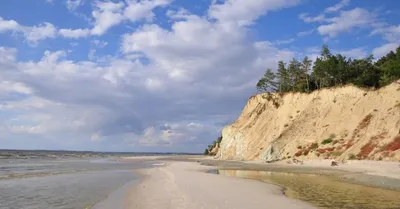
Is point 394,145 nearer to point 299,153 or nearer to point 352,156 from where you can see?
point 352,156

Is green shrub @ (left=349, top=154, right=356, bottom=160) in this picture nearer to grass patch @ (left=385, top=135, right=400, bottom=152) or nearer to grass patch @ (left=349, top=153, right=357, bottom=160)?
grass patch @ (left=349, top=153, right=357, bottom=160)

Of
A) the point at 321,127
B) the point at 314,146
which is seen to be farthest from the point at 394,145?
the point at 321,127

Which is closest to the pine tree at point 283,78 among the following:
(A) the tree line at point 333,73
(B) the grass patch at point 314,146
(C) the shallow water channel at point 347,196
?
(A) the tree line at point 333,73

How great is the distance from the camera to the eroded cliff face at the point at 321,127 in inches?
1606

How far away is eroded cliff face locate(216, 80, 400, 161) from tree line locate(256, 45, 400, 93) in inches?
125

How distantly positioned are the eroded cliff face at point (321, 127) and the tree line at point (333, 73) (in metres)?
3.17

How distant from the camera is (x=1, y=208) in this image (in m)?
14.8

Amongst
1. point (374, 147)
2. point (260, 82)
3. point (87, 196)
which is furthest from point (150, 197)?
point (260, 82)

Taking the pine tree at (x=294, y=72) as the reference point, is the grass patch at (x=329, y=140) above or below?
below

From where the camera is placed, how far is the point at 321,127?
52531 mm

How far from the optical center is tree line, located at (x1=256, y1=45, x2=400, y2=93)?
53.1 metres

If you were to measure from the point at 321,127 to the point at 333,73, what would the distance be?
42.2ft

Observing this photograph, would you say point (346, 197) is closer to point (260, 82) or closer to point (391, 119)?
point (391, 119)

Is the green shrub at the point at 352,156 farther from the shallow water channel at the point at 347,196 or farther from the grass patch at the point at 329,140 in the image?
the shallow water channel at the point at 347,196
